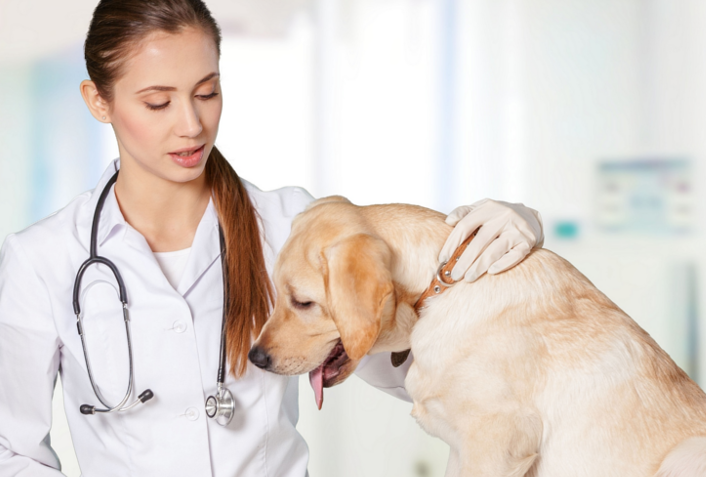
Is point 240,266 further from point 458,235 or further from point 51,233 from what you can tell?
point 458,235

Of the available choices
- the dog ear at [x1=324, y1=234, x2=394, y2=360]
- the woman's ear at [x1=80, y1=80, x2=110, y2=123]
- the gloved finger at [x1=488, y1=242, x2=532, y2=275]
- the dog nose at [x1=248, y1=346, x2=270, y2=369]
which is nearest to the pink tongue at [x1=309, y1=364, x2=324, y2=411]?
the dog nose at [x1=248, y1=346, x2=270, y2=369]

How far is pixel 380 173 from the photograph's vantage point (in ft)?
13.0

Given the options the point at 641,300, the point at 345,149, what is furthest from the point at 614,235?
the point at 345,149

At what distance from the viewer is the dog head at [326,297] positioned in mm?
1342

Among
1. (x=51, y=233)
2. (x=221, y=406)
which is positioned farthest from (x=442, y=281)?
(x=51, y=233)

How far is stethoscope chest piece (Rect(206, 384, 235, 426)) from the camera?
159 centimetres

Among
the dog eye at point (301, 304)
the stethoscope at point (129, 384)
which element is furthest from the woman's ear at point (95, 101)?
the dog eye at point (301, 304)

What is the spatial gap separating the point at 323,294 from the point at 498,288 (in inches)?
15.9

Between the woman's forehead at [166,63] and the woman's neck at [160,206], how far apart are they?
0.29 meters

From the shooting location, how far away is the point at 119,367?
5.38 ft

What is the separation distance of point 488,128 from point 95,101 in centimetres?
276

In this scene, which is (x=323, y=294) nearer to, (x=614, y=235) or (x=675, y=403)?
(x=675, y=403)

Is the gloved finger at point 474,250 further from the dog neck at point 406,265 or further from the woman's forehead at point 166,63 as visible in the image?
the woman's forehead at point 166,63

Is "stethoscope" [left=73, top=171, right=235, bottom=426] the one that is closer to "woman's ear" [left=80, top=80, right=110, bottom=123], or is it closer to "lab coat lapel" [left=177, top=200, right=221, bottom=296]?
"lab coat lapel" [left=177, top=200, right=221, bottom=296]
